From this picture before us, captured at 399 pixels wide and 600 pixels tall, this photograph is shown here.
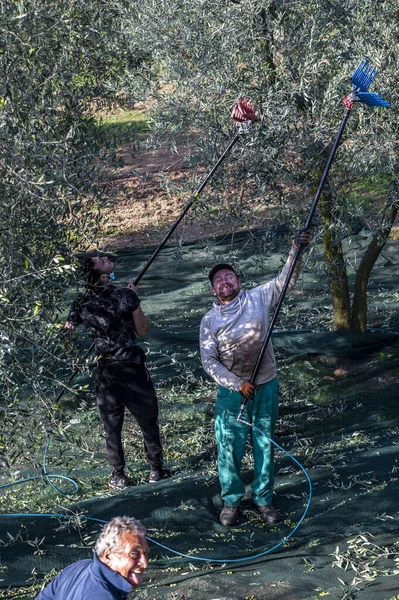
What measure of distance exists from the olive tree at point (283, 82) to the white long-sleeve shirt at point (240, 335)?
175 centimetres

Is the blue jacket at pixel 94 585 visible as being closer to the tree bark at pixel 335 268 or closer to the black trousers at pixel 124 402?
the black trousers at pixel 124 402

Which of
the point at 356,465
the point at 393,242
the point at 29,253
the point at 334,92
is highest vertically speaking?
the point at 334,92

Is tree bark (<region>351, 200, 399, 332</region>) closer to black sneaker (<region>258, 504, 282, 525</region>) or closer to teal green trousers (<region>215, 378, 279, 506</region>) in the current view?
teal green trousers (<region>215, 378, 279, 506</region>)

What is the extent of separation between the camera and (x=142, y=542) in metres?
3.74

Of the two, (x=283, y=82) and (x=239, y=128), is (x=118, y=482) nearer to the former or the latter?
(x=239, y=128)

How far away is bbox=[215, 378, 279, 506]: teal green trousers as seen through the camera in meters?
6.05

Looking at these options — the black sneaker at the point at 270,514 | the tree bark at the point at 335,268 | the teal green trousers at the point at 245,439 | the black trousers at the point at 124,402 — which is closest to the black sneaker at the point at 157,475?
the black trousers at the point at 124,402

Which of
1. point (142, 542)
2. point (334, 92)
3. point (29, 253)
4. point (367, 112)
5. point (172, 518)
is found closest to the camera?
point (142, 542)

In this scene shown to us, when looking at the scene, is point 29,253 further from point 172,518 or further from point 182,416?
point 182,416

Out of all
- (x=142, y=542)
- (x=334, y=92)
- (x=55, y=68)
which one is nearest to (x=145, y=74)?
(x=334, y=92)

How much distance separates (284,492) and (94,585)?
2937 mm

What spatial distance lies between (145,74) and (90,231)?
291 cm

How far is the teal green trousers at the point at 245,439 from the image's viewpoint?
6.05 meters

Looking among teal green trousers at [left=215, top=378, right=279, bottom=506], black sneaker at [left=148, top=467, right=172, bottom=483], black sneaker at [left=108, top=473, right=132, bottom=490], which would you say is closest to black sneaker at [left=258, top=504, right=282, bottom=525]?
teal green trousers at [left=215, top=378, right=279, bottom=506]
